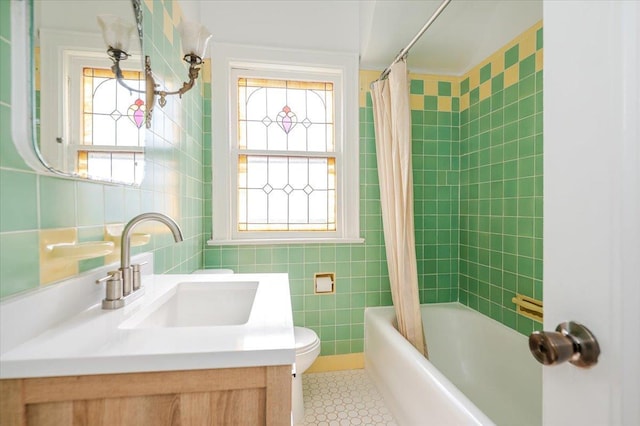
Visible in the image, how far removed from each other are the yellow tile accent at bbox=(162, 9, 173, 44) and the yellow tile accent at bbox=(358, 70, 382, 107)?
4.02 ft

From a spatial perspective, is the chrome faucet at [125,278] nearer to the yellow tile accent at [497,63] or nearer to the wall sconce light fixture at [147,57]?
the wall sconce light fixture at [147,57]

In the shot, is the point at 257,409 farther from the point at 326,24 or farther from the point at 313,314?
the point at 326,24

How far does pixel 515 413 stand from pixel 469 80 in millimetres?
2131

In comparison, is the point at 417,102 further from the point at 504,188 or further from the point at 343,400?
the point at 343,400

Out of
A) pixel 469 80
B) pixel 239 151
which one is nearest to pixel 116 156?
pixel 239 151

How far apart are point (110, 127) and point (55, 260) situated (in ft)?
1.40

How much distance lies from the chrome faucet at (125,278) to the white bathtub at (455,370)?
3.78ft

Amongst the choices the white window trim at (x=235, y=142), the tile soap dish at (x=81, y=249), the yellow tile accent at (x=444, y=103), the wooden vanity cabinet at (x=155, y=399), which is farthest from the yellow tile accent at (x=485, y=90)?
the tile soap dish at (x=81, y=249)

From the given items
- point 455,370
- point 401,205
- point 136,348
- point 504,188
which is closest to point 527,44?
point 504,188

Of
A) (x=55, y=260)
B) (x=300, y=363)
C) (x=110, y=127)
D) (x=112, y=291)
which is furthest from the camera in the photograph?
(x=300, y=363)

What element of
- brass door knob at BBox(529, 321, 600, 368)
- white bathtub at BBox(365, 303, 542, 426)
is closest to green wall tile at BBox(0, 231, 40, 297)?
brass door knob at BBox(529, 321, 600, 368)

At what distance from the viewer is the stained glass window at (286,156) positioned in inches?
80.7

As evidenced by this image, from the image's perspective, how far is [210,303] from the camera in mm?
1028

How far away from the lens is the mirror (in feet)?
2.00
